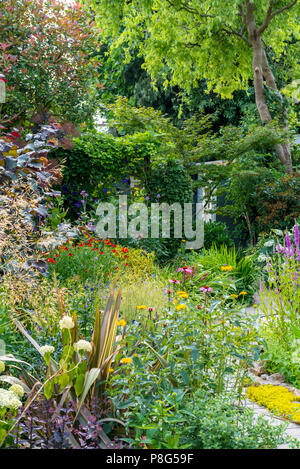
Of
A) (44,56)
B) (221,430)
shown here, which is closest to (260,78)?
(44,56)

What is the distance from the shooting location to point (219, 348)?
2.81 metres

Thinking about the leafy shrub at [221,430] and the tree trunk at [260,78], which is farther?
the tree trunk at [260,78]

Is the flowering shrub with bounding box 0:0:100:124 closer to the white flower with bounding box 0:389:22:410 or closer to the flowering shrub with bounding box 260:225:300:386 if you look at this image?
the flowering shrub with bounding box 260:225:300:386

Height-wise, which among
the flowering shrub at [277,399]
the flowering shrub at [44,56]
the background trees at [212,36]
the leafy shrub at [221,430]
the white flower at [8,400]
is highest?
the background trees at [212,36]

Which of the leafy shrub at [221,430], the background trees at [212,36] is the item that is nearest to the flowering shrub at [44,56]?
the background trees at [212,36]

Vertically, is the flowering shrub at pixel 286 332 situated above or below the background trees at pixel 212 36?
below

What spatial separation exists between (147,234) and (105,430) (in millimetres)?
5636

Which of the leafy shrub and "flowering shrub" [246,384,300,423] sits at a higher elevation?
the leafy shrub

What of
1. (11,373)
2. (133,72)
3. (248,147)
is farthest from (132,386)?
(133,72)

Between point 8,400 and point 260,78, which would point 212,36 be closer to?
point 260,78

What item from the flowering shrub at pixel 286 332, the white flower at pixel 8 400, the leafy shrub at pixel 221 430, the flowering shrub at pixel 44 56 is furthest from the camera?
the flowering shrub at pixel 44 56

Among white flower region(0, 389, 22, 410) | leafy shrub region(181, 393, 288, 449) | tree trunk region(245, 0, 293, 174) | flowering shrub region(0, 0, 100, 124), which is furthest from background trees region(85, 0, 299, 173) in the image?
white flower region(0, 389, 22, 410)

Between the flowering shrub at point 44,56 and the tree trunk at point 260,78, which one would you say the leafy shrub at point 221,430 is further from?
the tree trunk at point 260,78

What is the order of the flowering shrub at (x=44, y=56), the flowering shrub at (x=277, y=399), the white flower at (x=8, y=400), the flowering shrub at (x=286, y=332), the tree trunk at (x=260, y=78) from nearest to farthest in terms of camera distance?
the white flower at (x=8, y=400) → the flowering shrub at (x=277, y=399) → the flowering shrub at (x=286, y=332) → the flowering shrub at (x=44, y=56) → the tree trunk at (x=260, y=78)
